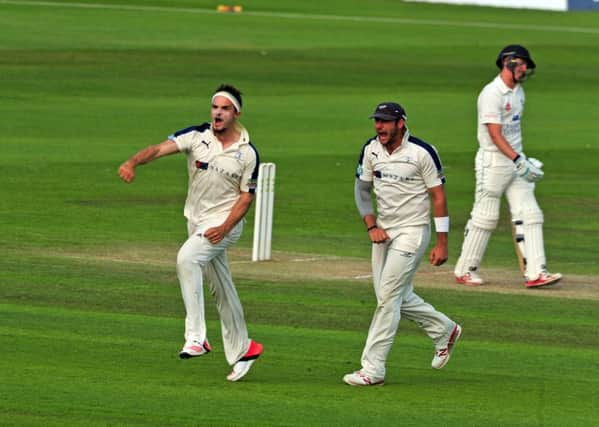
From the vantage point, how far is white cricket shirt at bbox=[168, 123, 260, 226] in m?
12.2

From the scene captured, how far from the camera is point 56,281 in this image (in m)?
16.6

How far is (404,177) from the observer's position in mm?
12469

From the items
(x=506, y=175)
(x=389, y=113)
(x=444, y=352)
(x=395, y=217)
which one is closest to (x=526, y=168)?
(x=506, y=175)

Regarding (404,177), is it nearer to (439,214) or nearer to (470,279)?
(439,214)

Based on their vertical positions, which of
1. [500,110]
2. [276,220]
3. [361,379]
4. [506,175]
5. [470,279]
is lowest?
[361,379]

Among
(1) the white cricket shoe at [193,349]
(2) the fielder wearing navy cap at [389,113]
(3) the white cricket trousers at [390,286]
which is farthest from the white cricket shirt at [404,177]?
(1) the white cricket shoe at [193,349]

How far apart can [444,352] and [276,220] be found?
31.9 feet

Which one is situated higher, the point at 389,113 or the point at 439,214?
the point at 389,113

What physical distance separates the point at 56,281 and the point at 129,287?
0.72 m

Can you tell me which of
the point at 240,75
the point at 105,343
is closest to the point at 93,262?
the point at 105,343

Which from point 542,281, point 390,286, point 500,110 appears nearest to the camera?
point 390,286

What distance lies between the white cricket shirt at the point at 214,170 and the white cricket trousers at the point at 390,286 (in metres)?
1.12

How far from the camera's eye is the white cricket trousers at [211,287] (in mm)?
12070

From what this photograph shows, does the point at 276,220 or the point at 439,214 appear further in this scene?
the point at 276,220
